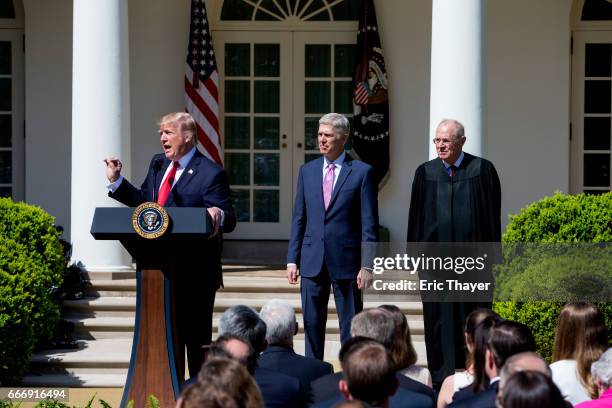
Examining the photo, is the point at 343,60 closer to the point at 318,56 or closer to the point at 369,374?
the point at 318,56

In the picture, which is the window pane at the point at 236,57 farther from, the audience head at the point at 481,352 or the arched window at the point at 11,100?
the audience head at the point at 481,352

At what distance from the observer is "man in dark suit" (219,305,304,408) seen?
17.8ft

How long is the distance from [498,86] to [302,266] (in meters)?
6.59

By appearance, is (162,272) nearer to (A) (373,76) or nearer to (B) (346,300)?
(B) (346,300)

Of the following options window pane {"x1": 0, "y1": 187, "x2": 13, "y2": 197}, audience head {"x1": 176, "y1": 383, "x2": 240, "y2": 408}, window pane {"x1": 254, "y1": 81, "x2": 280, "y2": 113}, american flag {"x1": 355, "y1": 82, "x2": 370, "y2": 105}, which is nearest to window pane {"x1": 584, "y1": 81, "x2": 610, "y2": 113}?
american flag {"x1": 355, "y1": 82, "x2": 370, "y2": 105}

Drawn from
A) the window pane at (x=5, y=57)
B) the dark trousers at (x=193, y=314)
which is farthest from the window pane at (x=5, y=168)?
the dark trousers at (x=193, y=314)

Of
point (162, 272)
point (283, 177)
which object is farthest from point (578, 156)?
point (162, 272)

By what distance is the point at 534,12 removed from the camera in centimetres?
1418

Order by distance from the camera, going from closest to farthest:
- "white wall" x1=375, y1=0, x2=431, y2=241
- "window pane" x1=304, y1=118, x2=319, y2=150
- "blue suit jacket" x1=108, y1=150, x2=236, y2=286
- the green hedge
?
"blue suit jacket" x1=108, y1=150, x2=236, y2=286, the green hedge, "white wall" x1=375, y1=0, x2=431, y2=241, "window pane" x1=304, y1=118, x2=319, y2=150

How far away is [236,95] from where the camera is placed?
1464 cm

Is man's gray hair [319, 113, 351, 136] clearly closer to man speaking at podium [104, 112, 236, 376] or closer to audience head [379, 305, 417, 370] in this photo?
man speaking at podium [104, 112, 236, 376]

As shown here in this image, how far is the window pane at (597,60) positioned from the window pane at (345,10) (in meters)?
2.98

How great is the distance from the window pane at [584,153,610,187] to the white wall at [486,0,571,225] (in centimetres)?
40

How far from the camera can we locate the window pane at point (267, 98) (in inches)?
576
